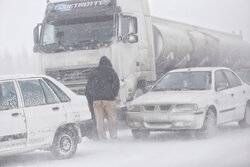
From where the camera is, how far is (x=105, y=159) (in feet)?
31.8

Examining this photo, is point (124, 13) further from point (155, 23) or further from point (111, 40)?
point (155, 23)

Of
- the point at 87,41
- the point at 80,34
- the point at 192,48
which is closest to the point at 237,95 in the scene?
the point at 87,41

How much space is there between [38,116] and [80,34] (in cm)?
530

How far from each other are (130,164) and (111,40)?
5581mm

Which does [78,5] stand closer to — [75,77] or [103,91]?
[75,77]

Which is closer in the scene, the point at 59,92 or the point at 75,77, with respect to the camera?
the point at 59,92

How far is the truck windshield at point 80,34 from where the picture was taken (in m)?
14.1

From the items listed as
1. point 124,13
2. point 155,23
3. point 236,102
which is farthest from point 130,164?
point 155,23

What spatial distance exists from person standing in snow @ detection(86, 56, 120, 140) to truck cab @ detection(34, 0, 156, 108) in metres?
1.51

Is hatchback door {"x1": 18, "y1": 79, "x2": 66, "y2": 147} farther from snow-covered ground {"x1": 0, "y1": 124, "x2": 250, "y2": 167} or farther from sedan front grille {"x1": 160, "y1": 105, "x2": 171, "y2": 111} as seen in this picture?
sedan front grille {"x1": 160, "y1": 105, "x2": 171, "y2": 111}

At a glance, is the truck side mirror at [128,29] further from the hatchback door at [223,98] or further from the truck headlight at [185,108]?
the truck headlight at [185,108]

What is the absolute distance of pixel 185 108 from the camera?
39.0 ft

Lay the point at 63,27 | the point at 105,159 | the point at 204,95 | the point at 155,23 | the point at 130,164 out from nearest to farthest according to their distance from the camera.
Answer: the point at 130,164
the point at 105,159
the point at 204,95
the point at 63,27
the point at 155,23

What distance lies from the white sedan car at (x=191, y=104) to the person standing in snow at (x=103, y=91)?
43 centimetres
